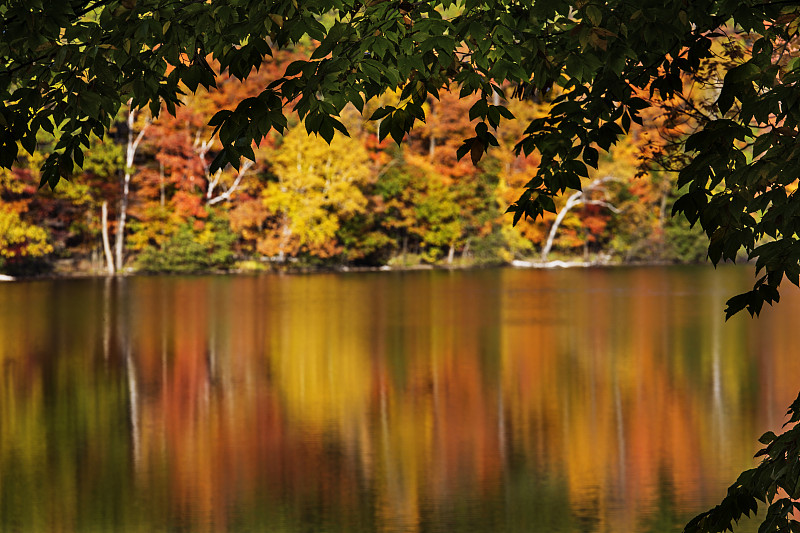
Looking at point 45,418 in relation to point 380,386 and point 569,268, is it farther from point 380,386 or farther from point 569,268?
point 569,268

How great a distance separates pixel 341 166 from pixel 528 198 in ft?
132

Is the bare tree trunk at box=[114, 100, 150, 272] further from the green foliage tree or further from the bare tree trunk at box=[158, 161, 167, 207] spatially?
the green foliage tree

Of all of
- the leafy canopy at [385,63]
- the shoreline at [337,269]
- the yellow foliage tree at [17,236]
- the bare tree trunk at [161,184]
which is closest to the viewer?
the leafy canopy at [385,63]

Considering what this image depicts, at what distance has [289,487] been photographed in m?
9.81

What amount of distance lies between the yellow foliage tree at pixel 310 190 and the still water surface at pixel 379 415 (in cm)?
1718

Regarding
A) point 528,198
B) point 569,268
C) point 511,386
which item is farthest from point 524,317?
point 569,268

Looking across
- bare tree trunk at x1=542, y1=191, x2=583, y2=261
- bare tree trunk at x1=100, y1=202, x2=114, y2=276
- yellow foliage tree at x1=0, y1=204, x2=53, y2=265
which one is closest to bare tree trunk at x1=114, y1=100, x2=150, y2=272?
bare tree trunk at x1=100, y1=202, x2=114, y2=276

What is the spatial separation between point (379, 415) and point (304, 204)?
31.7 metres

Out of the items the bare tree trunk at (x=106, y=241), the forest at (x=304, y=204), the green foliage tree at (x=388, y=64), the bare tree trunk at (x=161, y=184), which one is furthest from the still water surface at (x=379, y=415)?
the bare tree trunk at (x=161, y=184)

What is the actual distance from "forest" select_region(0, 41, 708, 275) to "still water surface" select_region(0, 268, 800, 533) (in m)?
14.1

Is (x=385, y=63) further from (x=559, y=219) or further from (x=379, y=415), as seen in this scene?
(x=559, y=219)

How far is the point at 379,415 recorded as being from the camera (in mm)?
13484

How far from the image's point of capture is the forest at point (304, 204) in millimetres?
41031

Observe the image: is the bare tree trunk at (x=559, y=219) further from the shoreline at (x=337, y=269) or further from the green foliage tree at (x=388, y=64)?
the green foliage tree at (x=388, y=64)
